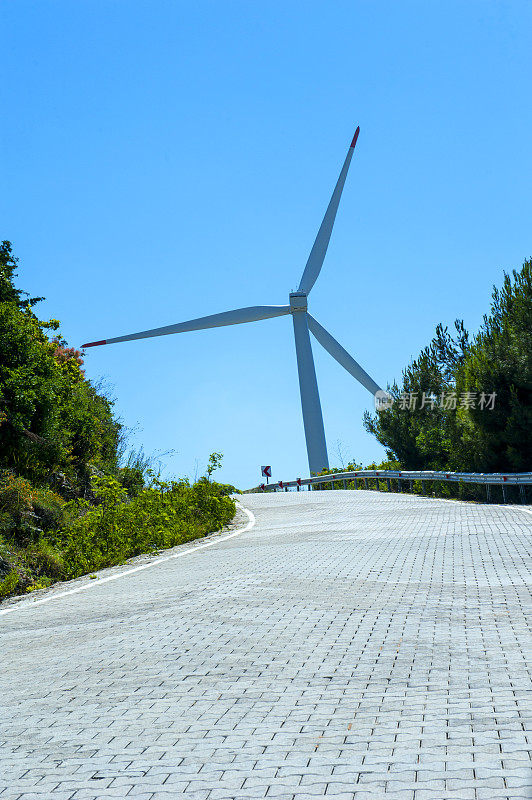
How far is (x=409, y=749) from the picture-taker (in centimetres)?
425

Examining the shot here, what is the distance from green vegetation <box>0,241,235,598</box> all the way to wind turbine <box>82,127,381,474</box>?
19.7 meters

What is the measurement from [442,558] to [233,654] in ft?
18.0

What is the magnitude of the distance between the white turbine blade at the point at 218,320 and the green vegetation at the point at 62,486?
19.7m

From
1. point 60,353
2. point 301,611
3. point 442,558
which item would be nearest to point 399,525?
point 442,558

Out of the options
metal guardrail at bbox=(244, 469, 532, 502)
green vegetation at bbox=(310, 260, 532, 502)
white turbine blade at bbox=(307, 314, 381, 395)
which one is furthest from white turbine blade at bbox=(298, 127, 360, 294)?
green vegetation at bbox=(310, 260, 532, 502)

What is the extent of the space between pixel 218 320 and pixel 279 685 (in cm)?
4210

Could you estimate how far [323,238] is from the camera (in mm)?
46812

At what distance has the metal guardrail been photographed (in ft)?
71.4

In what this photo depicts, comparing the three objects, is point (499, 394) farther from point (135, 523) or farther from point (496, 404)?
point (135, 523)

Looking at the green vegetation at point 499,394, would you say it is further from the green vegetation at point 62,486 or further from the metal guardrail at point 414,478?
the green vegetation at point 62,486

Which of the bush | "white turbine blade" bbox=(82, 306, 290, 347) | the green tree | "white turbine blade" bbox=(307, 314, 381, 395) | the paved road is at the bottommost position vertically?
the paved road

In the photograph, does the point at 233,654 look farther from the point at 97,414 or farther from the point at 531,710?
the point at 97,414

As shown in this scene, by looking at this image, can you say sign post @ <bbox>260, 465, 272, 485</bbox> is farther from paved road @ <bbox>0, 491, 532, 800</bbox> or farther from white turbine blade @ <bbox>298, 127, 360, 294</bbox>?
paved road @ <bbox>0, 491, 532, 800</bbox>

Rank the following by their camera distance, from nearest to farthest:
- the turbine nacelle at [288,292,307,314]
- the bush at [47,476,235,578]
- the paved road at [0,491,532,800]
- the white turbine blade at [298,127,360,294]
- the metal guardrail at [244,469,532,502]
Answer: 1. the paved road at [0,491,532,800]
2. the bush at [47,476,235,578]
3. the metal guardrail at [244,469,532,502]
4. the white turbine blade at [298,127,360,294]
5. the turbine nacelle at [288,292,307,314]
